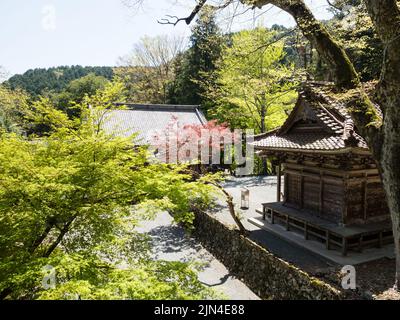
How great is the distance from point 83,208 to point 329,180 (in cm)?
914

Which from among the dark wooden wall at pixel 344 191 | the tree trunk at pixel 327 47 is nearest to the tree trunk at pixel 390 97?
the tree trunk at pixel 327 47

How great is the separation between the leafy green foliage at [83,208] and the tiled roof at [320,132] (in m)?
5.30

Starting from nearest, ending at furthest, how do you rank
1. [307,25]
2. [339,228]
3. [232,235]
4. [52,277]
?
1. [52,277]
2. [307,25]
3. [339,228]
4. [232,235]

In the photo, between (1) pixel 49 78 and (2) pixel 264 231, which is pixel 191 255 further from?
(1) pixel 49 78

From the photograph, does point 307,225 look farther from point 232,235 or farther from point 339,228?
point 232,235

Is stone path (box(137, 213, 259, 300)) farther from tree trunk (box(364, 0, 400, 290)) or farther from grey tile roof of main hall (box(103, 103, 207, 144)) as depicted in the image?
grey tile roof of main hall (box(103, 103, 207, 144))

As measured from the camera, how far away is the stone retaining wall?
290 inches

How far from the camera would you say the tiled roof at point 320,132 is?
9.17 meters

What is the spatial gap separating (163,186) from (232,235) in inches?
241

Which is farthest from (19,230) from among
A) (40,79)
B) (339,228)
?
(40,79)

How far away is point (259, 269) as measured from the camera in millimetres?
9211

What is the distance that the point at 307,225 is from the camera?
11.3m

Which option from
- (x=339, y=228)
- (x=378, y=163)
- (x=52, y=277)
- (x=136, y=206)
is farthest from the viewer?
(x=339, y=228)

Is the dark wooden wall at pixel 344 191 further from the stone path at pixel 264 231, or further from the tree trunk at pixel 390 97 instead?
the tree trunk at pixel 390 97
